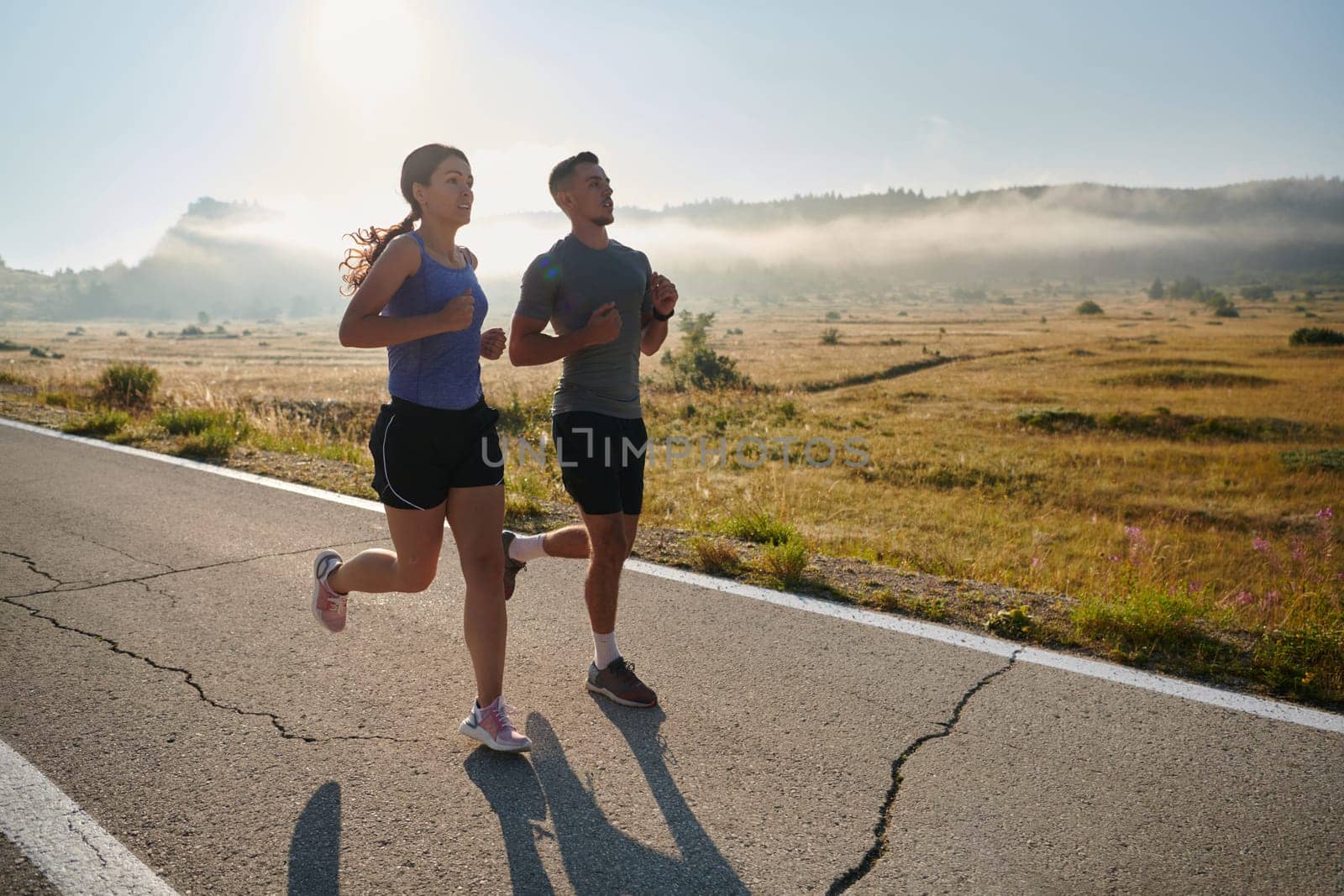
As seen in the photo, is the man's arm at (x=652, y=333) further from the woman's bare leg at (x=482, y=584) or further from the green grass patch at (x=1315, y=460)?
the green grass patch at (x=1315, y=460)

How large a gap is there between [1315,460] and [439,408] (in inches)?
739

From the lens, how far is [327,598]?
13.1 feet

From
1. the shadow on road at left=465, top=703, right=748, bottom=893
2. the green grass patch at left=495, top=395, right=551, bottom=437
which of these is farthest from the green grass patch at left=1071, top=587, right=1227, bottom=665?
the green grass patch at left=495, top=395, right=551, bottom=437

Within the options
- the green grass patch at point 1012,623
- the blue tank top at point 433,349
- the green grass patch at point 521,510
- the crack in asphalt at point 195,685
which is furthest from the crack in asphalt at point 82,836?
the green grass patch at point 521,510

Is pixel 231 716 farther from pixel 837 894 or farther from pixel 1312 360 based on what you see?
pixel 1312 360

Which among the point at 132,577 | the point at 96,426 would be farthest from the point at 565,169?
the point at 96,426

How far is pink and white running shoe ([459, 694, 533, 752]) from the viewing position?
10.6 feet

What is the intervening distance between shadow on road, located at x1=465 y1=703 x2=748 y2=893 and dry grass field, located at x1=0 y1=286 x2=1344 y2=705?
2.28 m

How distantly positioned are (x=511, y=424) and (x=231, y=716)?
14525 mm

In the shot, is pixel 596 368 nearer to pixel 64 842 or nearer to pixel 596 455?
pixel 596 455

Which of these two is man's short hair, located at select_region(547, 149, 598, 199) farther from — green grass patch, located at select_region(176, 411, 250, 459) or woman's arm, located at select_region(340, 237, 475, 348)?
green grass patch, located at select_region(176, 411, 250, 459)

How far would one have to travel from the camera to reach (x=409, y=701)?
3701mm

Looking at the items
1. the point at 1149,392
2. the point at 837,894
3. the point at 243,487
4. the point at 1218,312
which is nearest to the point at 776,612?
the point at 837,894

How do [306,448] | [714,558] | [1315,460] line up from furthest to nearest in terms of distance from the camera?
[1315,460] → [306,448] → [714,558]
